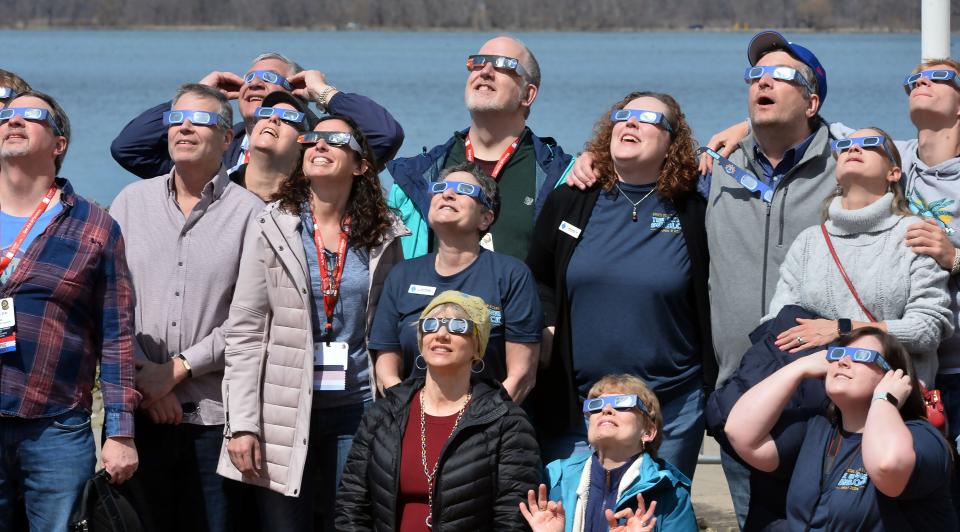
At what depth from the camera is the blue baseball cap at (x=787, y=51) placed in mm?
5516

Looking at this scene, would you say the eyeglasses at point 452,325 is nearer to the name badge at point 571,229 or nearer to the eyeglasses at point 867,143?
the name badge at point 571,229

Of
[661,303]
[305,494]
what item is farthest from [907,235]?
[305,494]

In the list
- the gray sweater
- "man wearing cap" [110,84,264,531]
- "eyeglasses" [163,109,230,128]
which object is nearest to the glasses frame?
the gray sweater

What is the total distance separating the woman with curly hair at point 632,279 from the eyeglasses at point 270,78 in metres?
1.60

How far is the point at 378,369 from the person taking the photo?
5348 mm

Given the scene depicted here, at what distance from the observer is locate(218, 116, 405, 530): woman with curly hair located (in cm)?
534

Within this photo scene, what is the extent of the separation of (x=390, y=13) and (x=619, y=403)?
99.6 meters

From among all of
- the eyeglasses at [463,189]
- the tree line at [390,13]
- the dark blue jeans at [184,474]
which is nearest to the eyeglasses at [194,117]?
the eyeglasses at [463,189]

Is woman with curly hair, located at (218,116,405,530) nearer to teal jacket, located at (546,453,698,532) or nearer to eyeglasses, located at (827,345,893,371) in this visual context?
teal jacket, located at (546,453,698,532)

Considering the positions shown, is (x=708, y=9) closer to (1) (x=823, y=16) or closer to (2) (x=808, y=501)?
(1) (x=823, y=16)

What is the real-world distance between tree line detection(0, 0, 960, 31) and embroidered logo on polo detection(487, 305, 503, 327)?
92385 millimetres

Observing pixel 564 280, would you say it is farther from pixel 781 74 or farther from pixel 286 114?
pixel 286 114

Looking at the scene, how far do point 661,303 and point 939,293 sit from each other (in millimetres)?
1030

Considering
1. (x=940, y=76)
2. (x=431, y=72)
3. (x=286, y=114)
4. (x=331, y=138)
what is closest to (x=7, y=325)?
(x=331, y=138)
